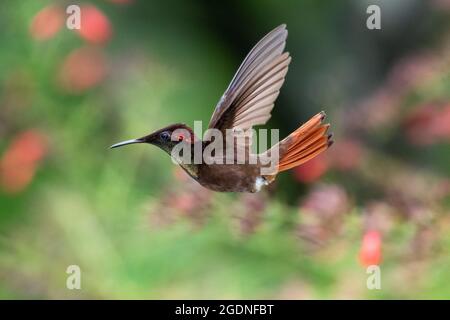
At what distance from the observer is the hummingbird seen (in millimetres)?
286

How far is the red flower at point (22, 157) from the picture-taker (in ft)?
3.93

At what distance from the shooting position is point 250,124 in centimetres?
32

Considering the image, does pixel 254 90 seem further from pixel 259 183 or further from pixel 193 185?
pixel 193 185

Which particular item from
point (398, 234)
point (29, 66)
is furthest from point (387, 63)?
point (398, 234)

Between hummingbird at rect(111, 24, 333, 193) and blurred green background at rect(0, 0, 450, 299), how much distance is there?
0.14 metres

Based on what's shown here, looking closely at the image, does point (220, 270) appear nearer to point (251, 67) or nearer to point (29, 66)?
point (29, 66)

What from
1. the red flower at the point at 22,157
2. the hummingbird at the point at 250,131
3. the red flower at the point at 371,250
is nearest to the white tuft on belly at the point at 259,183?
the hummingbird at the point at 250,131

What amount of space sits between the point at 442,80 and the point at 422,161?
841mm

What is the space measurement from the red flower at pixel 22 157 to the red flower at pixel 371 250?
0.71 metres

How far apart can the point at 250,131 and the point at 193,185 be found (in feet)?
0.57

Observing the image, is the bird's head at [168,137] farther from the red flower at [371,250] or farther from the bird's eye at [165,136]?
the red flower at [371,250]

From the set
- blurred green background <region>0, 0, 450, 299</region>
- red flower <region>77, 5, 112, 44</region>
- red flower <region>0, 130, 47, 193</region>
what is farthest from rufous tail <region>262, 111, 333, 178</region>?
red flower <region>0, 130, 47, 193</region>

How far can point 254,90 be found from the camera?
1.07ft

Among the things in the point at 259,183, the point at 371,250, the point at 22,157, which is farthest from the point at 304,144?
the point at 22,157
